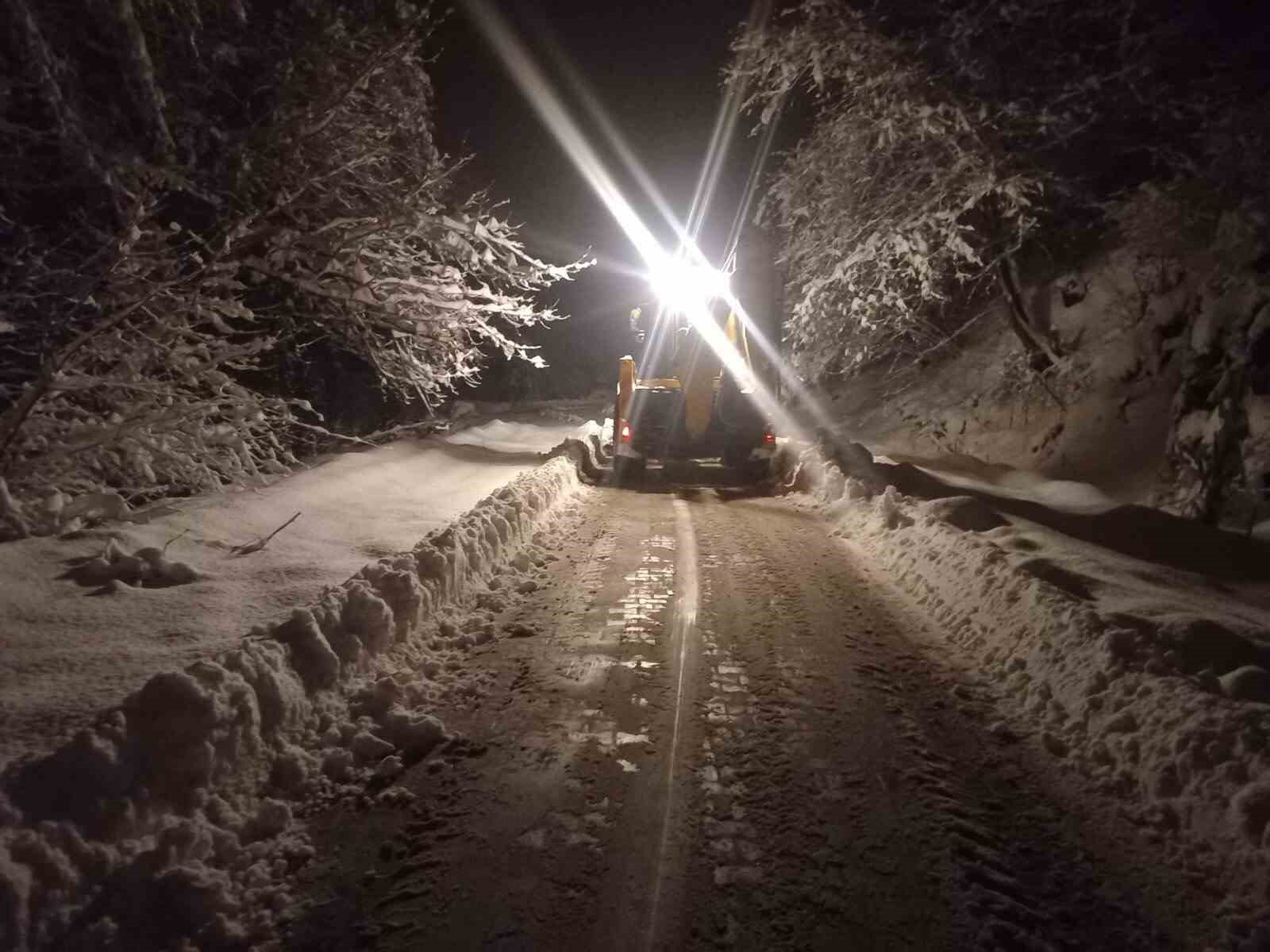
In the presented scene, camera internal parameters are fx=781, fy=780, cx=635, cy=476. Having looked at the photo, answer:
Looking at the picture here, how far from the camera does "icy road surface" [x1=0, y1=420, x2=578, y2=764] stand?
3932 millimetres

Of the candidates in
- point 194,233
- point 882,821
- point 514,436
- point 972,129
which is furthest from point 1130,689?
point 514,436

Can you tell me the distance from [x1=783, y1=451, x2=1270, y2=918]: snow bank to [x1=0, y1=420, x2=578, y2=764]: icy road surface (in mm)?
4639

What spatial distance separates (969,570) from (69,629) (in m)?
6.42

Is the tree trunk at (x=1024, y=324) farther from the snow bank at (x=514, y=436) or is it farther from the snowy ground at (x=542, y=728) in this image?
the snow bank at (x=514, y=436)

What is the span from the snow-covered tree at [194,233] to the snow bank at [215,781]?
145 inches

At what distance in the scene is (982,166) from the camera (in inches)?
445

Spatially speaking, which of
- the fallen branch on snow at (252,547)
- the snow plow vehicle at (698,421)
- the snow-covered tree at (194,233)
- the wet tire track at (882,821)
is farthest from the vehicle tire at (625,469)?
the wet tire track at (882,821)

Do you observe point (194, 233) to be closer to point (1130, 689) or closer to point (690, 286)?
point (1130, 689)

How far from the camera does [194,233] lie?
715cm

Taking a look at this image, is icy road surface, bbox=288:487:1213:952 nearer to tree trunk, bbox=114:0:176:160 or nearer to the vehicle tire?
tree trunk, bbox=114:0:176:160

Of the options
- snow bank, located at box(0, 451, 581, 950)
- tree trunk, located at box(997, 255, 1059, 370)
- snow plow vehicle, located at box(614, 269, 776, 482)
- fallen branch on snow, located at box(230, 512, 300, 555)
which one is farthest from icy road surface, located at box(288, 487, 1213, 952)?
tree trunk, located at box(997, 255, 1059, 370)

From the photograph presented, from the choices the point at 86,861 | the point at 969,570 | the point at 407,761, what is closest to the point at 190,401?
the point at 407,761

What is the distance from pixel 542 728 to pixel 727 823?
1.23 meters

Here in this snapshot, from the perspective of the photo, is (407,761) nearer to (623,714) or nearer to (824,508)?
(623,714)
